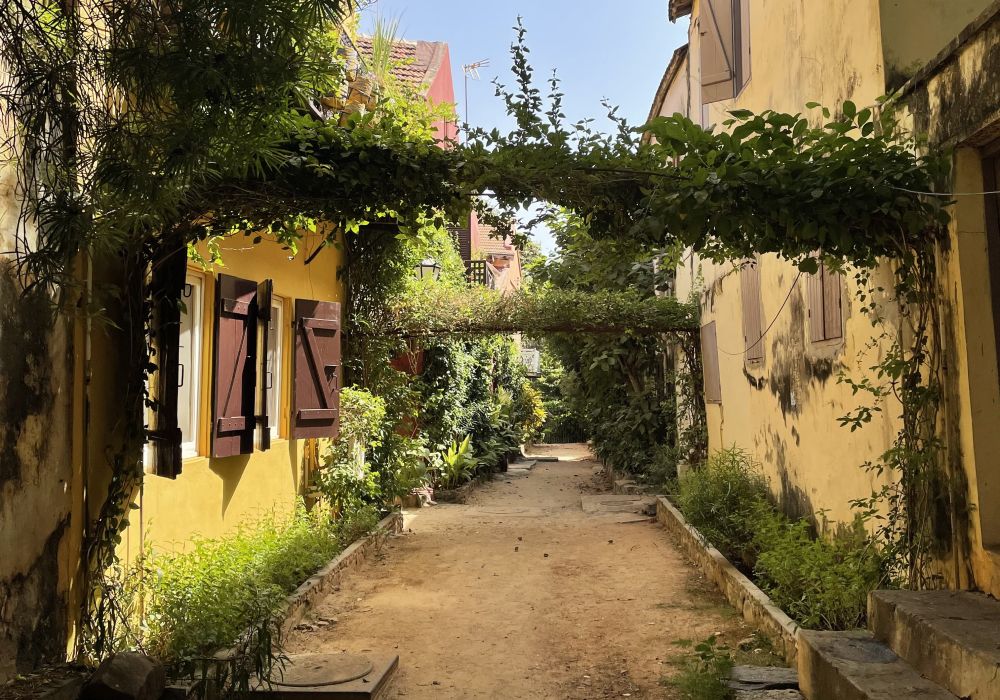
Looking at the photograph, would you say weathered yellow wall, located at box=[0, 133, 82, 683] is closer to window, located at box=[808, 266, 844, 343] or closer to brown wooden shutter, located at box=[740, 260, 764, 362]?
window, located at box=[808, 266, 844, 343]

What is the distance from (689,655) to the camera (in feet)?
17.8

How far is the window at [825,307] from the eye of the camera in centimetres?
623

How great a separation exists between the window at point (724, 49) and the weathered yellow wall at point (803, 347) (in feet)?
0.62

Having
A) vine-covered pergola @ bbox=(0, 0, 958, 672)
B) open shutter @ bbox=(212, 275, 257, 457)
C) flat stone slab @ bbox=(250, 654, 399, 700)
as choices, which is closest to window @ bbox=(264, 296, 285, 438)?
open shutter @ bbox=(212, 275, 257, 457)

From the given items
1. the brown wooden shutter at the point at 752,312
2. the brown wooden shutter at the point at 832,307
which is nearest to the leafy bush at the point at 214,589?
the brown wooden shutter at the point at 832,307

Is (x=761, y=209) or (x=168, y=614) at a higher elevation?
(x=761, y=209)

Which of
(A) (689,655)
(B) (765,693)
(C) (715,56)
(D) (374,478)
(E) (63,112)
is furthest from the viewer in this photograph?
(D) (374,478)

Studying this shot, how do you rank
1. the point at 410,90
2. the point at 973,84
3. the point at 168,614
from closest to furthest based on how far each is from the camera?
the point at 973,84 < the point at 168,614 < the point at 410,90

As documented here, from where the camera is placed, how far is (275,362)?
8.22 metres

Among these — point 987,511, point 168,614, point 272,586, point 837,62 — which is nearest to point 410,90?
point 837,62

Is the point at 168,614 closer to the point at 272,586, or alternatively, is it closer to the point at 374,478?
the point at 272,586

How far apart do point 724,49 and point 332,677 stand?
7.50 meters

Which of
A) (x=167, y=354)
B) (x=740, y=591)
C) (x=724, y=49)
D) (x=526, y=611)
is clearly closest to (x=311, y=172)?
(x=167, y=354)

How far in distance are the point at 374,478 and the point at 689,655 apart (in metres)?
5.47
